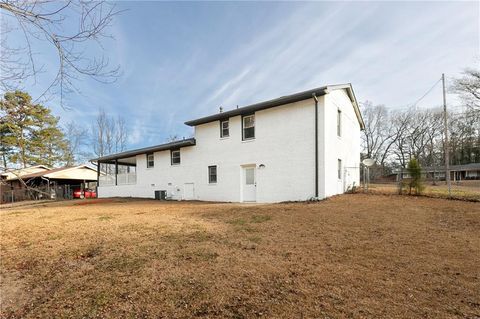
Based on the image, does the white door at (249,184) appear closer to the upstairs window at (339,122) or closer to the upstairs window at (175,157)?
the upstairs window at (339,122)

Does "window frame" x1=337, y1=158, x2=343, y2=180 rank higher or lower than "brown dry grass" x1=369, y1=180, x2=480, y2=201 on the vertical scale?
higher

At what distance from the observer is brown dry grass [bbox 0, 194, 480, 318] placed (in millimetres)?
2869

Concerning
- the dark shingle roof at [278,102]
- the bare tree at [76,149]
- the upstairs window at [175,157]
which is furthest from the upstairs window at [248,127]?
the bare tree at [76,149]

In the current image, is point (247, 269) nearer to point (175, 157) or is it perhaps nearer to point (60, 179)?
point (175, 157)

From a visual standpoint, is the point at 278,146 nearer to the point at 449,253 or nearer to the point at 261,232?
the point at 261,232

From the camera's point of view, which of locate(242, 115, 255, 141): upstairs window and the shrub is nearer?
the shrub

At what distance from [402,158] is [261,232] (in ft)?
160

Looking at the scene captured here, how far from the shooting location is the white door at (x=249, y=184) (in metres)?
14.0

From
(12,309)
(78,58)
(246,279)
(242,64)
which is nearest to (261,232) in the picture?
(246,279)

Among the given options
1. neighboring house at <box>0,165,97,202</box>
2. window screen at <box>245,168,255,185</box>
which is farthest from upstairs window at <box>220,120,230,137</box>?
neighboring house at <box>0,165,97,202</box>

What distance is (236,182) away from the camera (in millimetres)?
14578

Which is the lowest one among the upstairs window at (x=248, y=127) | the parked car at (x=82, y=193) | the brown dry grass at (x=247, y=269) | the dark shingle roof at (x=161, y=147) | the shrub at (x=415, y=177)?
the parked car at (x=82, y=193)

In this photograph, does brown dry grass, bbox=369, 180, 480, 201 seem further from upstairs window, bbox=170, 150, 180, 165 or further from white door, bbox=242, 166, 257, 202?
upstairs window, bbox=170, 150, 180, 165

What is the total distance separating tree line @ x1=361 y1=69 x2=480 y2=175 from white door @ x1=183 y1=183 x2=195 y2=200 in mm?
38511
